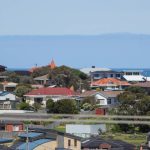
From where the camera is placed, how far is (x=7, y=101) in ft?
85.8

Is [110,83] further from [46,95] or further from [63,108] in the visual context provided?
[63,108]

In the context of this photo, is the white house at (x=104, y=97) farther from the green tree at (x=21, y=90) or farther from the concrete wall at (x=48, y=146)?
the concrete wall at (x=48, y=146)

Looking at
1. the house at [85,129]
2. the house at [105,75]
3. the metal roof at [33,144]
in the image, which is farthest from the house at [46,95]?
the metal roof at [33,144]

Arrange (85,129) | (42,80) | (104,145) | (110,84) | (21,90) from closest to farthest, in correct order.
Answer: (104,145) → (85,129) → (21,90) → (110,84) → (42,80)

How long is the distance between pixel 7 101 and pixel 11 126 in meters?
8.16

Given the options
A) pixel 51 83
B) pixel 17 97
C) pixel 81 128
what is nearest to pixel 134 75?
pixel 51 83

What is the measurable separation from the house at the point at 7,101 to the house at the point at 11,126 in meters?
7.26

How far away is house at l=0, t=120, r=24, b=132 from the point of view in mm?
17961

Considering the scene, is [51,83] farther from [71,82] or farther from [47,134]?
[47,134]

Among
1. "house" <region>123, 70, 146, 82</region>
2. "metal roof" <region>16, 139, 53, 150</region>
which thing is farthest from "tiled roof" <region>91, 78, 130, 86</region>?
"metal roof" <region>16, 139, 53, 150</region>

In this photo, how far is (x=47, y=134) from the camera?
13977mm

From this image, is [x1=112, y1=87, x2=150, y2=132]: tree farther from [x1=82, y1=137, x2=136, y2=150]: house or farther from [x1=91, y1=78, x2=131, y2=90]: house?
[x1=91, y1=78, x2=131, y2=90]: house

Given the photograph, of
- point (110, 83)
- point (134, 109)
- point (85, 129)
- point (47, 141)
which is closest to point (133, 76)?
point (110, 83)

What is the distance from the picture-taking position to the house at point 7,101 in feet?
85.9
